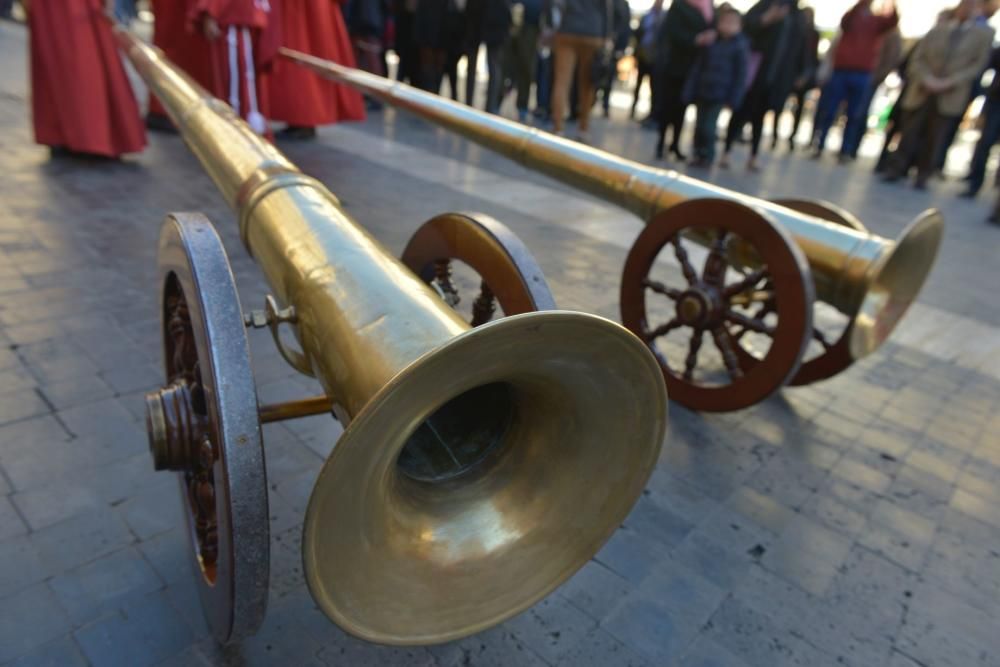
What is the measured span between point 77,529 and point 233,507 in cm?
117

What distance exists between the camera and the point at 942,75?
8.74 metres

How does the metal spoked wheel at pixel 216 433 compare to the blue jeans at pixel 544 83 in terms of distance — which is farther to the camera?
the blue jeans at pixel 544 83

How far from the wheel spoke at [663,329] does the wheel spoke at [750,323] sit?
8.6 inches

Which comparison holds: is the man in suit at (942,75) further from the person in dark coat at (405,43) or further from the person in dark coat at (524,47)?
the person in dark coat at (405,43)

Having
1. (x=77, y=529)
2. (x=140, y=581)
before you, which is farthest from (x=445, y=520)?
(x=77, y=529)

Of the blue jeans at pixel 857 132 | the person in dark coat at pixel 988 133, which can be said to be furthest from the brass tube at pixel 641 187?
the blue jeans at pixel 857 132

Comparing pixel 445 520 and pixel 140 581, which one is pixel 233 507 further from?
pixel 140 581

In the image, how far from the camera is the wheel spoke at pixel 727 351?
9.13ft

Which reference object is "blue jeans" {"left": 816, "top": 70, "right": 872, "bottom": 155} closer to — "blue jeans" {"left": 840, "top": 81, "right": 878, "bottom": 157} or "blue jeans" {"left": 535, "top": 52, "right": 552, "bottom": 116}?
"blue jeans" {"left": 840, "top": 81, "right": 878, "bottom": 157}

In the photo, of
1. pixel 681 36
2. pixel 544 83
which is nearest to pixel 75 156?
pixel 681 36

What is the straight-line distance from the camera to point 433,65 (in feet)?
34.6

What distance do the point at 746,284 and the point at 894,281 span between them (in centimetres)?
70

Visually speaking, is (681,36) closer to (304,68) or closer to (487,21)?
(487,21)

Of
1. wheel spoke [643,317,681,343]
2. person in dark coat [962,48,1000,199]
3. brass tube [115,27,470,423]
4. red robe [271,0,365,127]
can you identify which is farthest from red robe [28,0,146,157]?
person in dark coat [962,48,1000,199]
